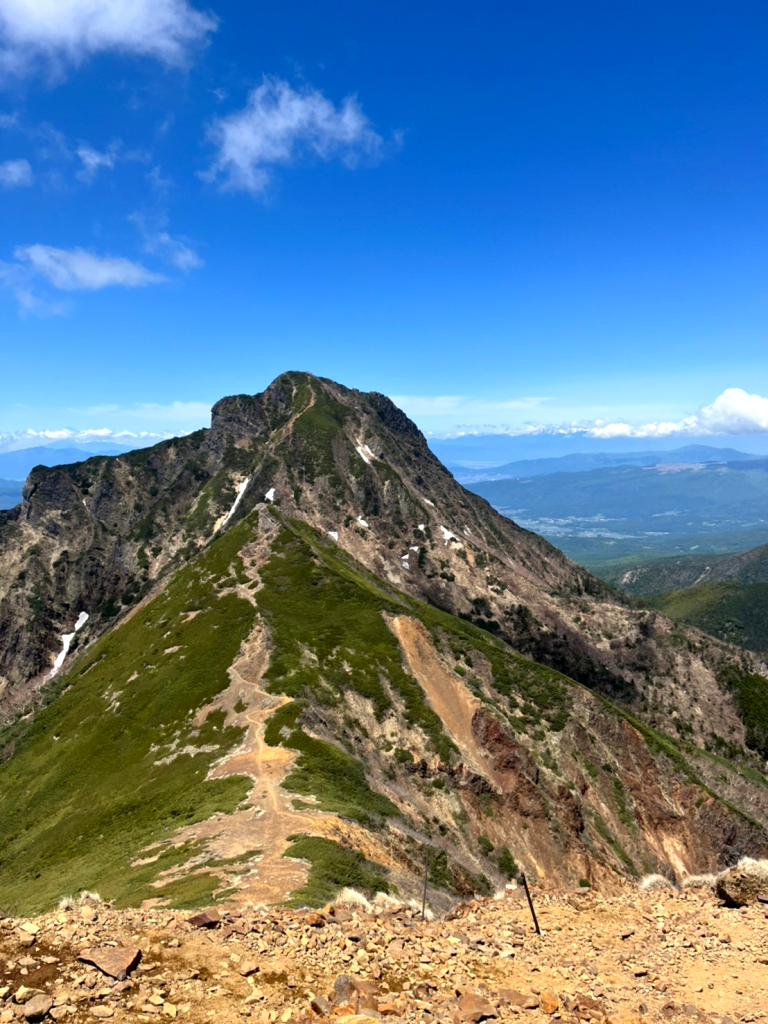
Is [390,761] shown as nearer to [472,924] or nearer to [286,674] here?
[286,674]

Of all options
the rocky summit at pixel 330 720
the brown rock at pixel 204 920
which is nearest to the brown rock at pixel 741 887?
the rocky summit at pixel 330 720

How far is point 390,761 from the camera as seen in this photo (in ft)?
209

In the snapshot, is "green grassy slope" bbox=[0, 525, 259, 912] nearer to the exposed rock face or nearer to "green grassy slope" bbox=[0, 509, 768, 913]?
"green grassy slope" bbox=[0, 509, 768, 913]

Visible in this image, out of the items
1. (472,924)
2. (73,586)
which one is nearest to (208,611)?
(472,924)

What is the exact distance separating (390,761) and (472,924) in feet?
126

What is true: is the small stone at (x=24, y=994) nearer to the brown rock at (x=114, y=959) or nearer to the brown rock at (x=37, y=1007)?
the brown rock at (x=37, y=1007)

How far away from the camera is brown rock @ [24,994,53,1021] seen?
14.1 meters

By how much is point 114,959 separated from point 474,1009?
10720 millimetres

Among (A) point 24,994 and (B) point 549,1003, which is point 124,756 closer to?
(A) point 24,994

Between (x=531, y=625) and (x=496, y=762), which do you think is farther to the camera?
(x=531, y=625)

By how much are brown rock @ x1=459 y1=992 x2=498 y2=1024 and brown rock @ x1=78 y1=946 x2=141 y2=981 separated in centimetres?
975

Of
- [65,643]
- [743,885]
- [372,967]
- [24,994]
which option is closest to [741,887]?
[743,885]

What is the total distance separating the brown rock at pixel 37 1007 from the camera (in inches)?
557

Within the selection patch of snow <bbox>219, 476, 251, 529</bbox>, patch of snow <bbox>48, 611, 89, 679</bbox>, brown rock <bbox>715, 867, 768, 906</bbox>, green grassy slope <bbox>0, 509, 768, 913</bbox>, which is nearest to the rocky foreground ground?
brown rock <bbox>715, 867, 768, 906</bbox>
